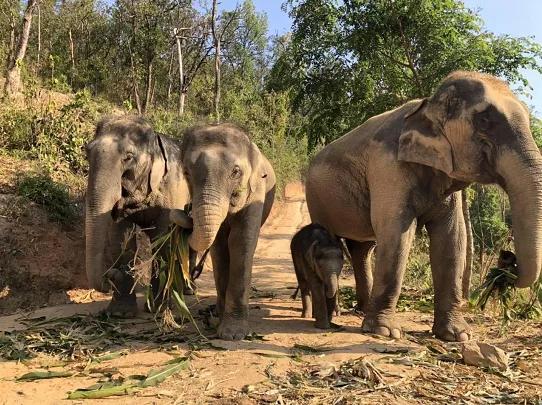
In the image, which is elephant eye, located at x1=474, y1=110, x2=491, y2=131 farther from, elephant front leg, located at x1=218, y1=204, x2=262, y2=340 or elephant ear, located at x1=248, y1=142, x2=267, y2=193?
elephant front leg, located at x1=218, y1=204, x2=262, y2=340

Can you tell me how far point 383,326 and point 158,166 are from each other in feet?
10.2

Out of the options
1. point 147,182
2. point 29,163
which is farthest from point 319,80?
point 29,163

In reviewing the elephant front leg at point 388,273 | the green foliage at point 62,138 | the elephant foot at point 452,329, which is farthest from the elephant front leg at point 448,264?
the green foliage at point 62,138

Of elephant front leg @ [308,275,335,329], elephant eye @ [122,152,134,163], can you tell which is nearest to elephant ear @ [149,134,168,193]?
elephant eye @ [122,152,134,163]

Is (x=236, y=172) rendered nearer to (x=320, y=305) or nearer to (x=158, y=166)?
(x=320, y=305)

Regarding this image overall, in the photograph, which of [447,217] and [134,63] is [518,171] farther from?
[134,63]

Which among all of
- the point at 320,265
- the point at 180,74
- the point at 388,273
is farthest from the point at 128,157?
the point at 180,74

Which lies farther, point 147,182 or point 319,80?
point 319,80

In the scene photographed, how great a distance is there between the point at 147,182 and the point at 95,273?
138 cm

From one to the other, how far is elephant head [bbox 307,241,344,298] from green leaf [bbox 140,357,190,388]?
175 cm

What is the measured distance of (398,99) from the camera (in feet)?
25.8

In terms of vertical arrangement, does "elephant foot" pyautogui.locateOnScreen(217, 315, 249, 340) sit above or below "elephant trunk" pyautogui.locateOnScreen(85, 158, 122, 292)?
below

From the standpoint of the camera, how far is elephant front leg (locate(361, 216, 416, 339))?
5023 millimetres

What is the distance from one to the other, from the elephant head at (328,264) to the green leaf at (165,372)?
1.75 meters
